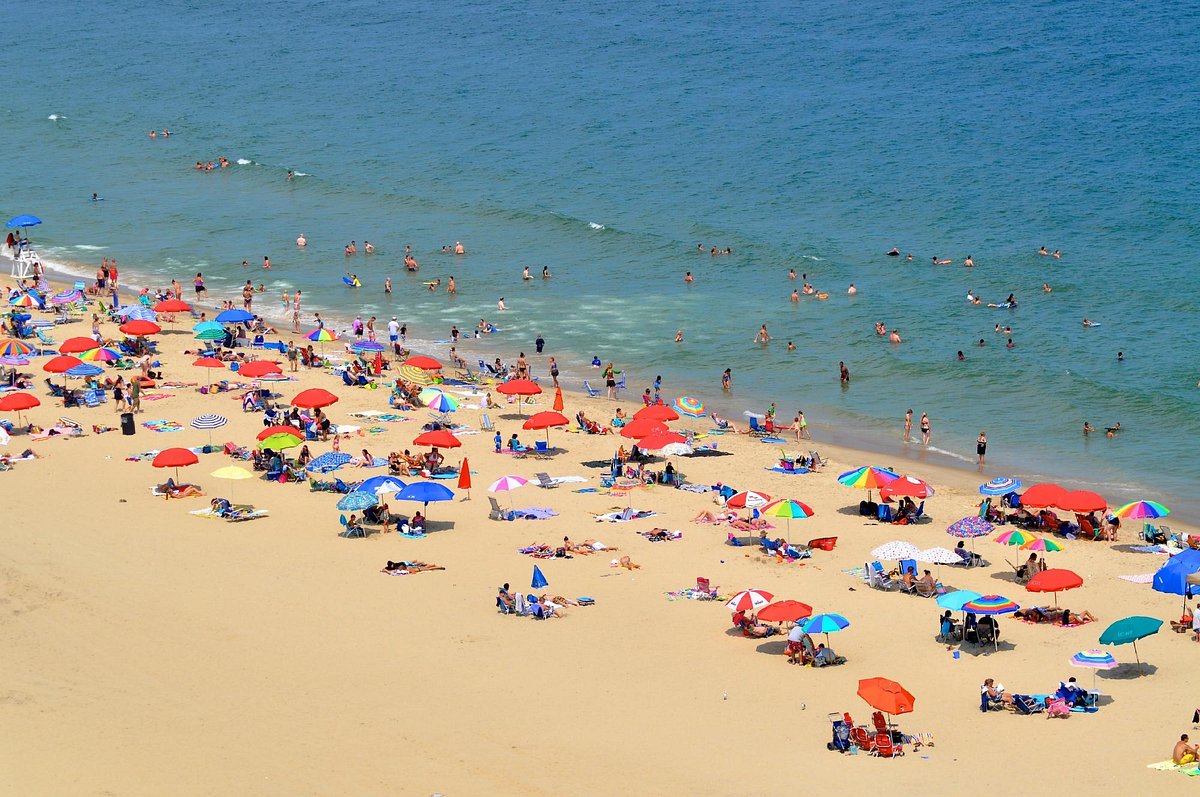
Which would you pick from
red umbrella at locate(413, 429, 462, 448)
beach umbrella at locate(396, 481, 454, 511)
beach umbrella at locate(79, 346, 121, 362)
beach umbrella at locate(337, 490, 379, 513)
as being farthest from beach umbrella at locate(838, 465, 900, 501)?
beach umbrella at locate(79, 346, 121, 362)

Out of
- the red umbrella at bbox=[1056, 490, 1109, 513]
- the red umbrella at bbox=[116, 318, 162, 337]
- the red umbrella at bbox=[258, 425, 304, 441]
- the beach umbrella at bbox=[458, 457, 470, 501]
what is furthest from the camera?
the red umbrella at bbox=[116, 318, 162, 337]

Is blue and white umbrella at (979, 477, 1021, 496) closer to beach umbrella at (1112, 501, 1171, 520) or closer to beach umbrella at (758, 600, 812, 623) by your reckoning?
beach umbrella at (1112, 501, 1171, 520)

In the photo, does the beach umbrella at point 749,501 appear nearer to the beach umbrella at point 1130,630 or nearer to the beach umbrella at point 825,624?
the beach umbrella at point 825,624

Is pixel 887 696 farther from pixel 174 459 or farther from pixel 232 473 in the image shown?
pixel 174 459

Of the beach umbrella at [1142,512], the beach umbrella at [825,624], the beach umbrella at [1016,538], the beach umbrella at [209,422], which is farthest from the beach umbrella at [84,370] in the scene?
the beach umbrella at [1142,512]

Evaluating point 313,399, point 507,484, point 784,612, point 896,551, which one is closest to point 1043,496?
point 896,551
